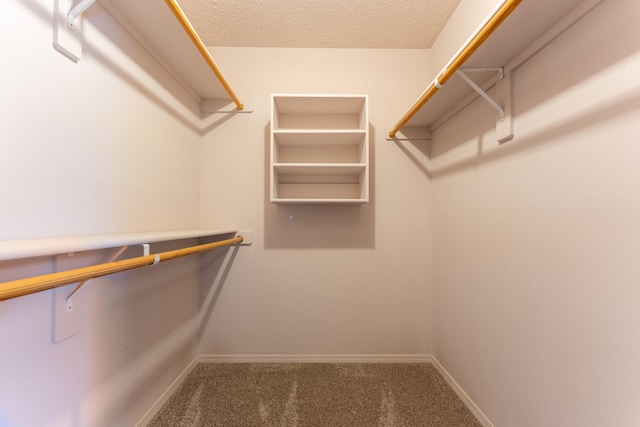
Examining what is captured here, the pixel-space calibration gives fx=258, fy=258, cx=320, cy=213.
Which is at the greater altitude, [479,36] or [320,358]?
[479,36]

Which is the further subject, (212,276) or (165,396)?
(212,276)

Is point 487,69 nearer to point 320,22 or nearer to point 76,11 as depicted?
point 320,22

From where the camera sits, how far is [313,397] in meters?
1.48

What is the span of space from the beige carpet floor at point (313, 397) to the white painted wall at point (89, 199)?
234 millimetres

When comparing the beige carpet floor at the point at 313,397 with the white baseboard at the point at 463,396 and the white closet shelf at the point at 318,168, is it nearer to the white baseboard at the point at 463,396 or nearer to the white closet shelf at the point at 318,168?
the white baseboard at the point at 463,396

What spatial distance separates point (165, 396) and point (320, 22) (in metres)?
2.40

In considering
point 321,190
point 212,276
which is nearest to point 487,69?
point 321,190

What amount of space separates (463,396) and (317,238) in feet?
4.11

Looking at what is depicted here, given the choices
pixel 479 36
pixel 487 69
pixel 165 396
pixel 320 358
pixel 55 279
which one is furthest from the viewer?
pixel 320 358

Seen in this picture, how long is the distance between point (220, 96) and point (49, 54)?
1.08 meters

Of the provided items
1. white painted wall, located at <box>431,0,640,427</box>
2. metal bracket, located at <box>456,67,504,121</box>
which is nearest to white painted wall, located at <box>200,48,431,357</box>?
white painted wall, located at <box>431,0,640,427</box>

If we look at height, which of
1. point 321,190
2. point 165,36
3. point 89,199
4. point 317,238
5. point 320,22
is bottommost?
point 317,238

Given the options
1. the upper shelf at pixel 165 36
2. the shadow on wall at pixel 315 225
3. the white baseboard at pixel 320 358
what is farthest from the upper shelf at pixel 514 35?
the white baseboard at pixel 320 358

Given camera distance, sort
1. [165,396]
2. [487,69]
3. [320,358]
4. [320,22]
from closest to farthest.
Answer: [487,69], [165,396], [320,22], [320,358]
